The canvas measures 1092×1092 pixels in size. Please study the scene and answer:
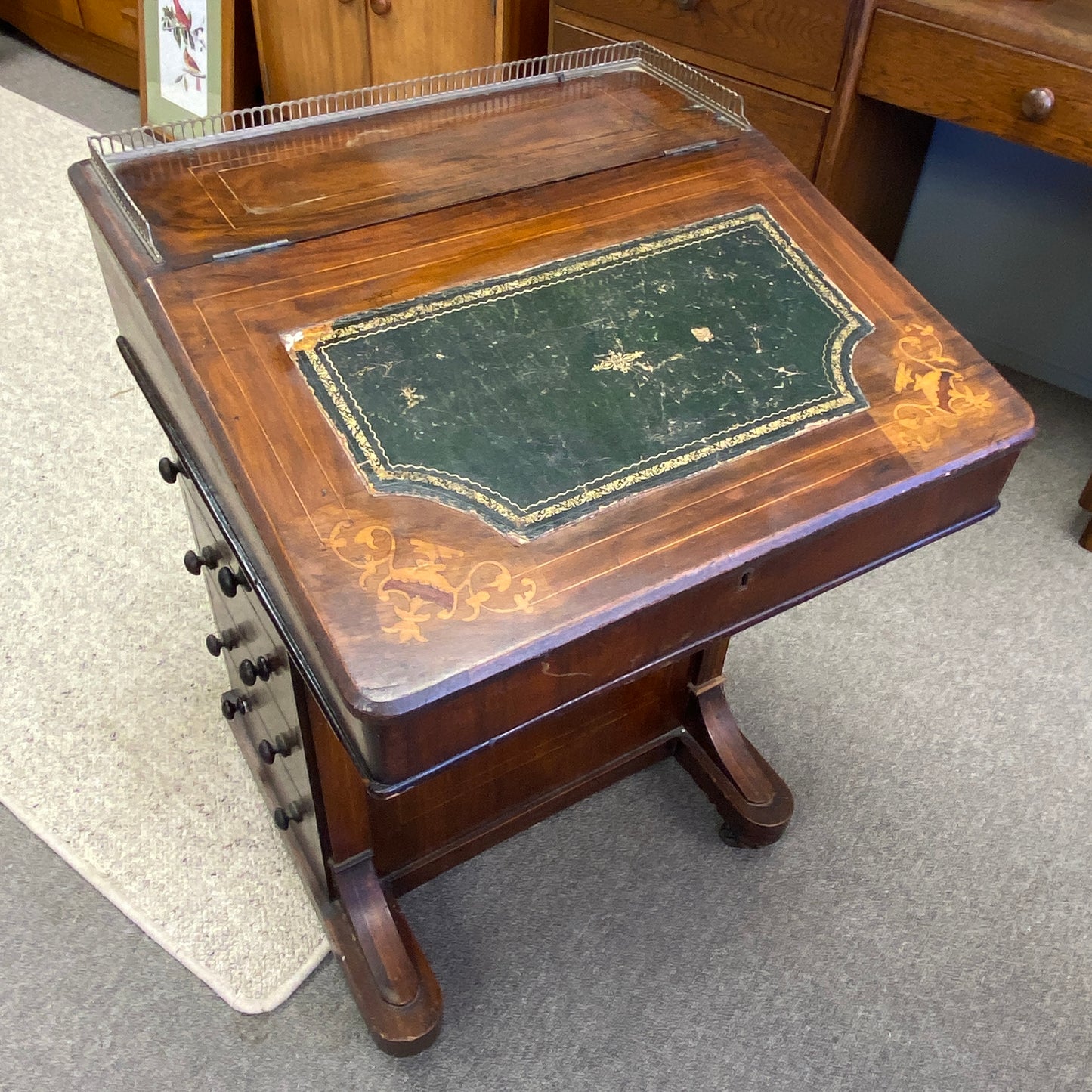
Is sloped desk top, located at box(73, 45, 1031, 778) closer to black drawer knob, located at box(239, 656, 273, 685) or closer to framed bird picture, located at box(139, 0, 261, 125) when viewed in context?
black drawer knob, located at box(239, 656, 273, 685)

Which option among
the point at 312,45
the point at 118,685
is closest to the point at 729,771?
the point at 118,685

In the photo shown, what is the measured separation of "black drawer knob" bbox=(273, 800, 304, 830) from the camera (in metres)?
1.32

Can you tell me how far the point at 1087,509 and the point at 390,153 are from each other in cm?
156

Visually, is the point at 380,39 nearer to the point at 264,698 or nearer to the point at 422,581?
the point at 264,698

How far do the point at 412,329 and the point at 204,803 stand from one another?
0.94 m

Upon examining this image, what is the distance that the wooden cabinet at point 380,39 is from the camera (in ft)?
7.45

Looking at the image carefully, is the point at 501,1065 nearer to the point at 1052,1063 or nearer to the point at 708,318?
the point at 1052,1063

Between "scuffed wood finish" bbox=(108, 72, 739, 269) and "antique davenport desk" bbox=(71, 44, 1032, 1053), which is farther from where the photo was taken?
"scuffed wood finish" bbox=(108, 72, 739, 269)

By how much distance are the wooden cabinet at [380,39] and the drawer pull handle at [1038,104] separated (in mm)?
1123

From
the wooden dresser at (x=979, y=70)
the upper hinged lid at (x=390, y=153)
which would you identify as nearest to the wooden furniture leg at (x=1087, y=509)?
the wooden dresser at (x=979, y=70)

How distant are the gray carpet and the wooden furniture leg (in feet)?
1.07

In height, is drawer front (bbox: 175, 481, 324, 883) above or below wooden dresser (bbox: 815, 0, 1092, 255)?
below

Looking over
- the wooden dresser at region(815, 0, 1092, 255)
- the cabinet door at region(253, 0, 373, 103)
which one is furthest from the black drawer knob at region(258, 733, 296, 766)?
the cabinet door at region(253, 0, 373, 103)

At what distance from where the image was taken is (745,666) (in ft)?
5.98
